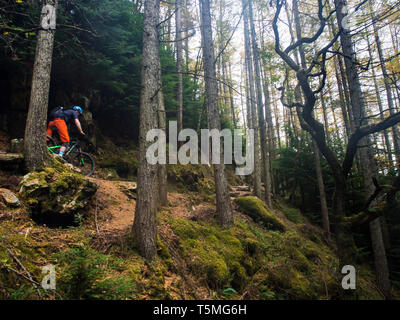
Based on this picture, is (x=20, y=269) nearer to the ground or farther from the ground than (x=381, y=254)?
farther from the ground

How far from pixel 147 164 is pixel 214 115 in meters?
3.48

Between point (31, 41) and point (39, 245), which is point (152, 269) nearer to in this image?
point (39, 245)

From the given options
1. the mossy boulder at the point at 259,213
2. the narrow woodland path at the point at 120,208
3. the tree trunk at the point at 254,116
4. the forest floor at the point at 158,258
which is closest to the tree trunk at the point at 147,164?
the forest floor at the point at 158,258

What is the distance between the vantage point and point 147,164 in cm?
391

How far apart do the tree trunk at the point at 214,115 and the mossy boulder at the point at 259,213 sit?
7.35 feet

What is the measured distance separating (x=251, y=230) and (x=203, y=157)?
7.16 m

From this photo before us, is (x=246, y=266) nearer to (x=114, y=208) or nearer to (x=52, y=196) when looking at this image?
(x=114, y=208)

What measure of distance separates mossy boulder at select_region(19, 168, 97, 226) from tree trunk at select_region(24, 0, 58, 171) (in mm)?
478

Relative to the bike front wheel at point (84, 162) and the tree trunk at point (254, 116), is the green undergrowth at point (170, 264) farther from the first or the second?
the tree trunk at point (254, 116)

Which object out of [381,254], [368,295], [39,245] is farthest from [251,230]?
[39,245]

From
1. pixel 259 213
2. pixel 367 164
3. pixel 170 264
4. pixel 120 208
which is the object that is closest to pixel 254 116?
pixel 259 213

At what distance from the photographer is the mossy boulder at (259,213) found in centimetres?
819
